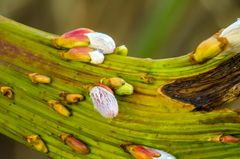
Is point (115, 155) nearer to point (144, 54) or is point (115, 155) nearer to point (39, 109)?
point (39, 109)

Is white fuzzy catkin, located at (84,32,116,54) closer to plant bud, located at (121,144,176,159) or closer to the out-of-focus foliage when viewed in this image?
plant bud, located at (121,144,176,159)

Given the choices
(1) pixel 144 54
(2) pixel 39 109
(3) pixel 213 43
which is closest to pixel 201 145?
(3) pixel 213 43

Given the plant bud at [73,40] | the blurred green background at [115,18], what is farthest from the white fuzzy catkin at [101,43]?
the blurred green background at [115,18]

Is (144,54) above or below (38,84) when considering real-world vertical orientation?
above

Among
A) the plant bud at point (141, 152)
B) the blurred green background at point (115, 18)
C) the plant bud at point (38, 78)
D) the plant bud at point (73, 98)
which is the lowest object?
the plant bud at point (141, 152)

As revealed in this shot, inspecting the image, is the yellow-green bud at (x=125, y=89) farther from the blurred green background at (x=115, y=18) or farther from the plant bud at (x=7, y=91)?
the blurred green background at (x=115, y=18)

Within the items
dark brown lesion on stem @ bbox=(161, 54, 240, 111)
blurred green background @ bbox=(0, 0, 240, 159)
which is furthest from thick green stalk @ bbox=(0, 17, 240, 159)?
blurred green background @ bbox=(0, 0, 240, 159)
